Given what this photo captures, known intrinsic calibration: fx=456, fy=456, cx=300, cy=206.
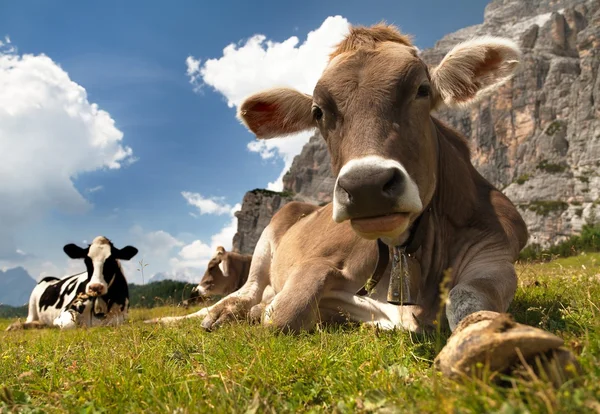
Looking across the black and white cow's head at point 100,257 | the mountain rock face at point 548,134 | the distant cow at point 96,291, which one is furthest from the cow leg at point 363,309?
the mountain rock face at point 548,134

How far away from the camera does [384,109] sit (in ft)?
11.3

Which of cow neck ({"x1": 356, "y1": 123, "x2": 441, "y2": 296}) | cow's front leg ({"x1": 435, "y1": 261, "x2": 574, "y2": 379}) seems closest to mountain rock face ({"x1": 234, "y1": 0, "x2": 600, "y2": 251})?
cow neck ({"x1": 356, "y1": 123, "x2": 441, "y2": 296})

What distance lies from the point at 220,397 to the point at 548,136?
A: 146 m

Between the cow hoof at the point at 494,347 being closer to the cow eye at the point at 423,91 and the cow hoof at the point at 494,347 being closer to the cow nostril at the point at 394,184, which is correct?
the cow nostril at the point at 394,184

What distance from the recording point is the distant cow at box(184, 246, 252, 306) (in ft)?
53.8

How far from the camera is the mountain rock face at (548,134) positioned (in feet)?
358

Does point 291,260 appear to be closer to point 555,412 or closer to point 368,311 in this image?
point 368,311

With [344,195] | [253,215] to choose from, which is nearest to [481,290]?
[344,195]

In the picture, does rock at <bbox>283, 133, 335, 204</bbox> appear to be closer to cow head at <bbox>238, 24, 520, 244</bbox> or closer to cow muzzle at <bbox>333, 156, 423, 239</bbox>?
cow head at <bbox>238, 24, 520, 244</bbox>

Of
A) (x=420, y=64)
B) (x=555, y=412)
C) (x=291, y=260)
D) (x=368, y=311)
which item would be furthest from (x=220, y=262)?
(x=555, y=412)

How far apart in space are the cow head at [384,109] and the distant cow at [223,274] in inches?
481

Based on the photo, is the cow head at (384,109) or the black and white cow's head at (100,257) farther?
the black and white cow's head at (100,257)

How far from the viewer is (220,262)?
656 inches

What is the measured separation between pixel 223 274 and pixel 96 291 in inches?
291
